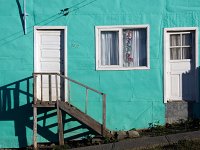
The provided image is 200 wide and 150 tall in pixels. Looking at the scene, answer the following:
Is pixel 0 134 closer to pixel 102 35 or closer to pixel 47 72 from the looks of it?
pixel 47 72

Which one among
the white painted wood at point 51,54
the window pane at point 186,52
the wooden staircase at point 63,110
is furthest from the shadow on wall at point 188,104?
the white painted wood at point 51,54

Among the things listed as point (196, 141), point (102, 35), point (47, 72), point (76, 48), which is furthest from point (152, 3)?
point (196, 141)

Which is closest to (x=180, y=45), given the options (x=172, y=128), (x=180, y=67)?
(x=180, y=67)

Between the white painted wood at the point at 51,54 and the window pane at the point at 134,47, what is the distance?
180cm

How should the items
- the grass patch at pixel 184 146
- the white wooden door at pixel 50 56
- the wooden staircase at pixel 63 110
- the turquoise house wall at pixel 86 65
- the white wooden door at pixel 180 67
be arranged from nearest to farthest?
the grass patch at pixel 184 146 → the wooden staircase at pixel 63 110 → the turquoise house wall at pixel 86 65 → the white wooden door at pixel 50 56 → the white wooden door at pixel 180 67

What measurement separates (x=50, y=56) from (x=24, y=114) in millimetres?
1795

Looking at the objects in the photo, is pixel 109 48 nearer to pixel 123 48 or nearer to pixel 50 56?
pixel 123 48

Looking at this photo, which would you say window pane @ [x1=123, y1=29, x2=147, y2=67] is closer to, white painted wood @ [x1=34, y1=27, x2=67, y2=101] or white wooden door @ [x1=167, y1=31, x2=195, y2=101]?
white wooden door @ [x1=167, y1=31, x2=195, y2=101]

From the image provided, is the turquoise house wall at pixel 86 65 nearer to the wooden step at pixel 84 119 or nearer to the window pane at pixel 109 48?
the window pane at pixel 109 48

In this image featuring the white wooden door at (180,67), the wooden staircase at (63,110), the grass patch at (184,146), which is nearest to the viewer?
the grass patch at (184,146)

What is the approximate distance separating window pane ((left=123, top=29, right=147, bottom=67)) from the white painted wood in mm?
1802

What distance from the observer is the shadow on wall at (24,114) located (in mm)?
11516

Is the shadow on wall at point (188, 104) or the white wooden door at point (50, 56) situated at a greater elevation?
the white wooden door at point (50, 56)

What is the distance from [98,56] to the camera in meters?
11.6
